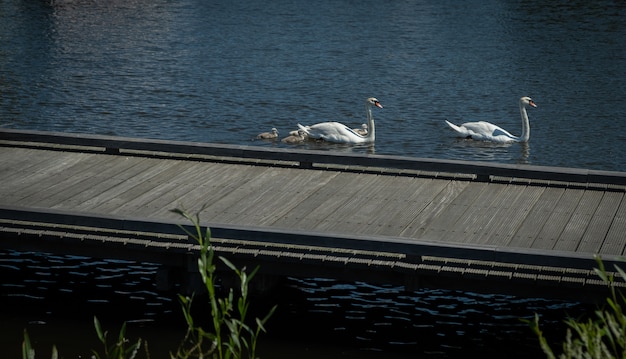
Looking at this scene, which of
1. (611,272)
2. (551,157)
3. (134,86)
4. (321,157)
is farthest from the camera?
(134,86)

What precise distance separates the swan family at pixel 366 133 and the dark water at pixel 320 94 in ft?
0.79

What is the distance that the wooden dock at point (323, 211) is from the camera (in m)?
12.5

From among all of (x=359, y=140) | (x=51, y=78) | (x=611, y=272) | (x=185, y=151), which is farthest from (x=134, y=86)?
(x=611, y=272)

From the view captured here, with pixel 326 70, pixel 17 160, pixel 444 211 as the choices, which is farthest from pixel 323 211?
pixel 326 70

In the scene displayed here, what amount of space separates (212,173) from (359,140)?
8.83m

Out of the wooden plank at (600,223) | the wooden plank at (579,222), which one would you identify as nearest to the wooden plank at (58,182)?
the wooden plank at (579,222)

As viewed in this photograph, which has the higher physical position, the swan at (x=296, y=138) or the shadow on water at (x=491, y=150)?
the shadow on water at (x=491, y=150)

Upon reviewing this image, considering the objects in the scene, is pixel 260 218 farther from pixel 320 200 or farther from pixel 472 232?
pixel 472 232

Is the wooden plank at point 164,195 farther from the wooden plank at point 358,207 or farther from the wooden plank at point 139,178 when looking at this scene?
the wooden plank at point 358,207

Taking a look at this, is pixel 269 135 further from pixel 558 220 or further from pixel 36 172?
pixel 558 220

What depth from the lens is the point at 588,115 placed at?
27906mm

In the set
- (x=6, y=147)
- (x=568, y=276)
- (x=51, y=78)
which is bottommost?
(x=51, y=78)

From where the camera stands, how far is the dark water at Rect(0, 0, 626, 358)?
A: 1398 cm

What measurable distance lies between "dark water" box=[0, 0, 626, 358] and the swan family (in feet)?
0.79
